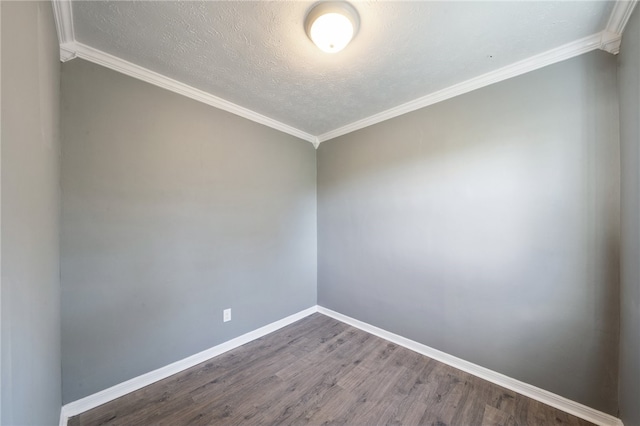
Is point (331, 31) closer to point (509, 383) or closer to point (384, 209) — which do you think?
point (384, 209)

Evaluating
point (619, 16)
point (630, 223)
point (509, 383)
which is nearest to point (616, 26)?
point (619, 16)

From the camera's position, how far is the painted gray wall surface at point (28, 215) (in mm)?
646

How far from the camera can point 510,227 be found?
5.65ft

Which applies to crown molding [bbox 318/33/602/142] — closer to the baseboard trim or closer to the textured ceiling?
the textured ceiling

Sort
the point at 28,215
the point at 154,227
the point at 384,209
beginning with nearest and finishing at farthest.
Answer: the point at 28,215 < the point at 154,227 < the point at 384,209

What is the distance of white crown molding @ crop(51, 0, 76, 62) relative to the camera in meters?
1.21

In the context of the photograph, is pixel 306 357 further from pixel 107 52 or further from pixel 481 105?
pixel 107 52

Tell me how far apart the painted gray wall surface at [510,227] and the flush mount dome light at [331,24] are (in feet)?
4.02

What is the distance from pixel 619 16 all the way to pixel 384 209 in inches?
74.2

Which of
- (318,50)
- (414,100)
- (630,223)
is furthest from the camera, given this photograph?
(414,100)

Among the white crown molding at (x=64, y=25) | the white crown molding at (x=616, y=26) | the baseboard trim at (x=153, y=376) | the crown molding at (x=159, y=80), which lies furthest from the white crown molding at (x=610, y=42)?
the baseboard trim at (x=153, y=376)

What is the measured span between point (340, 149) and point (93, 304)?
2.72 metres

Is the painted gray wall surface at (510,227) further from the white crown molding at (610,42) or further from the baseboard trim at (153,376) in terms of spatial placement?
the baseboard trim at (153,376)

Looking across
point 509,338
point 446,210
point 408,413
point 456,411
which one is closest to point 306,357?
point 408,413
